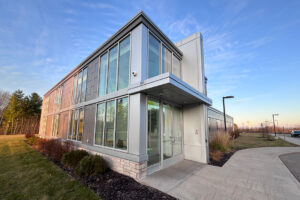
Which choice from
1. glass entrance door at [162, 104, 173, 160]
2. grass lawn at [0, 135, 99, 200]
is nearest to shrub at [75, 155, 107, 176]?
grass lawn at [0, 135, 99, 200]

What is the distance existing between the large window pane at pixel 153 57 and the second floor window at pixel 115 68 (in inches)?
38.0

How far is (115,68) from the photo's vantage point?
582 cm

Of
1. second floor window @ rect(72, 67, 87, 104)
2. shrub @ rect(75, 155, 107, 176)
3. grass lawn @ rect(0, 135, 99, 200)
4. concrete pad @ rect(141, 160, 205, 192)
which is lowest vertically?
grass lawn @ rect(0, 135, 99, 200)

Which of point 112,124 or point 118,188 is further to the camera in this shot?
point 112,124

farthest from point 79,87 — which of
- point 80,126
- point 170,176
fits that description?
point 170,176

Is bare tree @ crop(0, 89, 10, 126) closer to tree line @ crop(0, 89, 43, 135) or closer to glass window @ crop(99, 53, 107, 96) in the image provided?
tree line @ crop(0, 89, 43, 135)

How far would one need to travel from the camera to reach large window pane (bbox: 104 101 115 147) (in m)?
5.11

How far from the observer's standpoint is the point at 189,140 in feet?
20.4

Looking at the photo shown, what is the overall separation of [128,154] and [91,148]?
2966 mm

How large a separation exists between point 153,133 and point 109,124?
2104mm

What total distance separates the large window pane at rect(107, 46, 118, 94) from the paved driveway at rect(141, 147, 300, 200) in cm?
414

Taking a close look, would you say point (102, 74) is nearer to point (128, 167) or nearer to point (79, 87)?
point (79, 87)

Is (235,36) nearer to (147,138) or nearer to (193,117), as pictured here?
(193,117)

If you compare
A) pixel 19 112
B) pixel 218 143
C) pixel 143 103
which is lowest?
pixel 218 143
